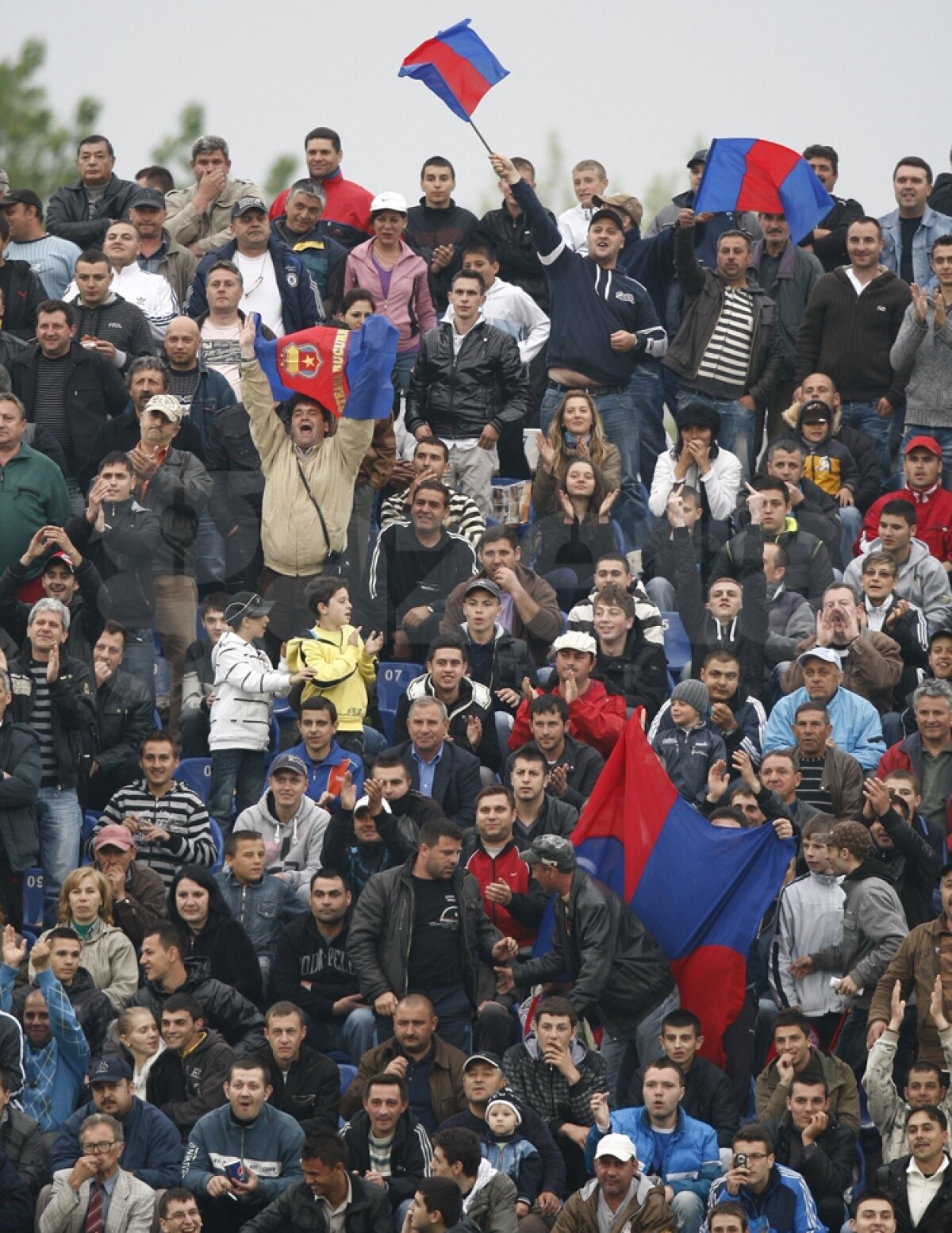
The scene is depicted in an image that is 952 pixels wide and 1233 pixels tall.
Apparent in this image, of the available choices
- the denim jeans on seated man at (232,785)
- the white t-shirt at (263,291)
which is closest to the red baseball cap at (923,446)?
the white t-shirt at (263,291)

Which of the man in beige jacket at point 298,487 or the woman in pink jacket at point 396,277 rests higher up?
the woman in pink jacket at point 396,277

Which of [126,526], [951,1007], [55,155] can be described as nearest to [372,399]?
[126,526]

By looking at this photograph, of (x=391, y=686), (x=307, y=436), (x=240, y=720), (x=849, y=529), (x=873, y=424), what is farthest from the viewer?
(x=873, y=424)

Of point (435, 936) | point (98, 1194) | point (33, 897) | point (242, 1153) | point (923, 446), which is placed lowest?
point (98, 1194)

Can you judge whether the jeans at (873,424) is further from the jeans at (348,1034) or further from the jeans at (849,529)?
the jeans at (348,1034)

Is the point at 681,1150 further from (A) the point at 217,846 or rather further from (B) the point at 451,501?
(B) the point at 451,501

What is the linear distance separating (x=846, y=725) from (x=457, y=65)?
234 inches

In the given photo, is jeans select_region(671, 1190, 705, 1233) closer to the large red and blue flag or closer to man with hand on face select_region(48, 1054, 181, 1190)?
the large red and blue flag

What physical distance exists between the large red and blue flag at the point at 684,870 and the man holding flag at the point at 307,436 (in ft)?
9.50

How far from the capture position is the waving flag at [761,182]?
18.2 metres

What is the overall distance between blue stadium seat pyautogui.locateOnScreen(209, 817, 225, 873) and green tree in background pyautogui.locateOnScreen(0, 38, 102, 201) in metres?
→ 29.7

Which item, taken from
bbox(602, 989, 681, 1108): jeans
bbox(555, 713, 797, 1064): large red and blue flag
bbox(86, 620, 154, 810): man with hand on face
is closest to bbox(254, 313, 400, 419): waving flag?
bbox(86, 620, 154, 810): man with hand on face

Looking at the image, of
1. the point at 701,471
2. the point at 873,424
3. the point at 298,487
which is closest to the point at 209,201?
the point at 298,487

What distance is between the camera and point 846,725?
579 inches
